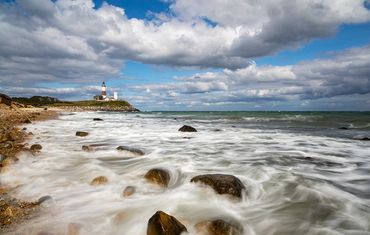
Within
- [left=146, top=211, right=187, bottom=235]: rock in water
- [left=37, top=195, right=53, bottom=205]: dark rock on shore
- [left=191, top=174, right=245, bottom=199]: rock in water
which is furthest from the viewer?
[left=191, top=174, right=245, bottom=199]: rock in water

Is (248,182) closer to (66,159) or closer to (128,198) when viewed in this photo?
(128,198)

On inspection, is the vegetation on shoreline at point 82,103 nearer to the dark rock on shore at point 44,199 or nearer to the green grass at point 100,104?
the green grass at point 100,104

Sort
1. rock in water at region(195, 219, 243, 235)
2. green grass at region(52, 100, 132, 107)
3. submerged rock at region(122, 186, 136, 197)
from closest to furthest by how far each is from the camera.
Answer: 1. rock in water at region(195, 219, 243, 235)
2. submerged rock at region(122, 186, 136, 197)
3. green grass at region(52, 100, 132, 107)

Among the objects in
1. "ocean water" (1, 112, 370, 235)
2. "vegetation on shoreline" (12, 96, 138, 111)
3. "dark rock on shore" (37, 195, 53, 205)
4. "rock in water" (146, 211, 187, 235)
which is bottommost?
"ocean water" (1, 112, 370, 235)

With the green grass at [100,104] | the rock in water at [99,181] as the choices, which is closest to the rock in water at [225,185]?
the rock in water at [99,181]

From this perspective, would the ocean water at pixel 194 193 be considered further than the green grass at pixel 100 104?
No

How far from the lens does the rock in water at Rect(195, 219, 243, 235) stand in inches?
148

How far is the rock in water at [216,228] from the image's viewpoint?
3766 millimetres

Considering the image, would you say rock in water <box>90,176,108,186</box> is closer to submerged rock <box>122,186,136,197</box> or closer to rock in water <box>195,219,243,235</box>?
submerged rock <box>122,186,136,197</box>

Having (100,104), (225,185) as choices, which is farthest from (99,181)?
(100,104)

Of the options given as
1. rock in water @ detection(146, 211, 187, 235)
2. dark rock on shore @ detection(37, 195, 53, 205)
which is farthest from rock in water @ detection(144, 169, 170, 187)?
rock in water @ detection(146, 211, 187, 235)

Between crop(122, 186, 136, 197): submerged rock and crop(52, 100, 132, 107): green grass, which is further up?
crop(52, 100, 132, 107): green grass

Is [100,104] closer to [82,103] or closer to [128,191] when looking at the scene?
[82,103]

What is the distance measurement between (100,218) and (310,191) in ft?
12.7
